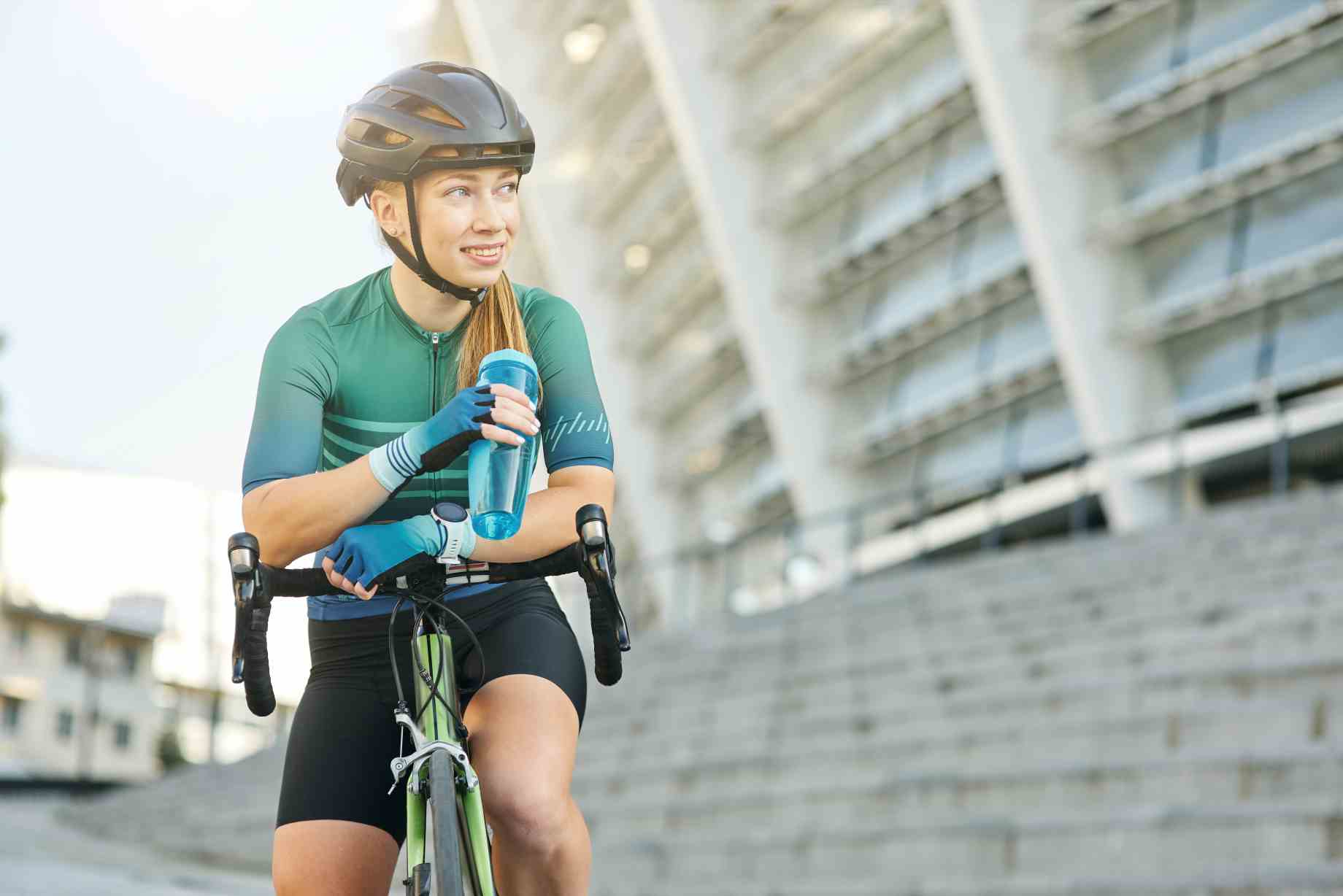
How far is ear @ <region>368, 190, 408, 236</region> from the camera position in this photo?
2.39 meters

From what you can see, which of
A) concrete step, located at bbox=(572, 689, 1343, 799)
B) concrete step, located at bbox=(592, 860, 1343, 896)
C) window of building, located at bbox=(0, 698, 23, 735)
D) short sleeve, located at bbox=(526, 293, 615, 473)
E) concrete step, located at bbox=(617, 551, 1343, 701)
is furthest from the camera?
window of building, located at bbox=(0, 698, 23, 735)

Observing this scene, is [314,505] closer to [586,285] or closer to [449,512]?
[449,512]

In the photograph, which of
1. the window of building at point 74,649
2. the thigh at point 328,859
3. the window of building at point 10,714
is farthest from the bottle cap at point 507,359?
the window of building at point 74,649

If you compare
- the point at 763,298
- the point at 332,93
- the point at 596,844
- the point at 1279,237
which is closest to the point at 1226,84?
the point at 1279,237

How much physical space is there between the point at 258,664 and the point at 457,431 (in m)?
0.42

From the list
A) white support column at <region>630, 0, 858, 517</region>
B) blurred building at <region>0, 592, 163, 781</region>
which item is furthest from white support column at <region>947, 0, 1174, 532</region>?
blurred building at <region>0, 592, 163, 781</region>

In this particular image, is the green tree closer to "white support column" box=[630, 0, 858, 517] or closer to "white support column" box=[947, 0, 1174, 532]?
"white support column" box=[630, 0, 858, 517]

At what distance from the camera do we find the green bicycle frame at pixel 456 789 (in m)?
2.28

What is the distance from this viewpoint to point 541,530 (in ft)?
7.69

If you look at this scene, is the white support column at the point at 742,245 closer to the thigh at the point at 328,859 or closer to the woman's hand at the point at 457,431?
the thigh at the point at 328,859

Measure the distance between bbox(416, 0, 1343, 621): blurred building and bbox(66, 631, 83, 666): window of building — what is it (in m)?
31.4

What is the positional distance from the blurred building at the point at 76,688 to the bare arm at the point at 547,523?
56.7 m

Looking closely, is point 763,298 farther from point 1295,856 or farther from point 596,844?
point 1295,856

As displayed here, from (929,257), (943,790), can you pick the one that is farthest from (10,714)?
(943,790)
